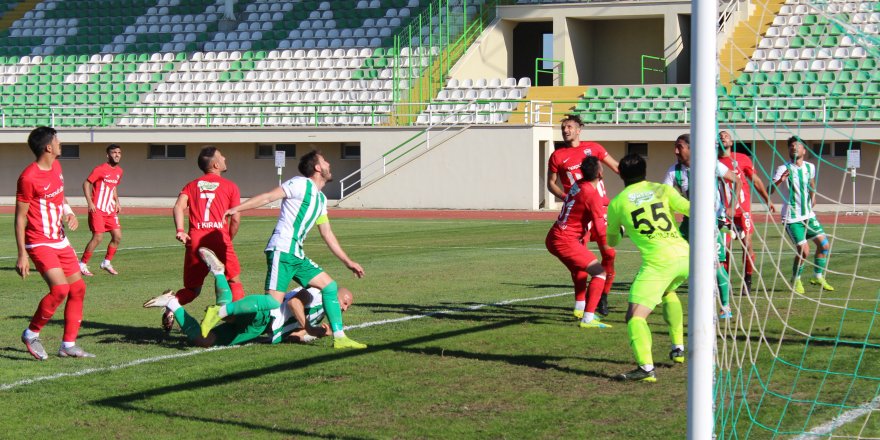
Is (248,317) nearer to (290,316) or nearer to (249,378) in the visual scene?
(290,316)

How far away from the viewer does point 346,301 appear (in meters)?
10.2

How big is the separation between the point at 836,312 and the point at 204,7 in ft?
127

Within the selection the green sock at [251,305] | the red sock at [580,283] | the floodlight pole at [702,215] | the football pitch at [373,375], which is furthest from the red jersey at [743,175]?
the floodlight pole at [702,215]

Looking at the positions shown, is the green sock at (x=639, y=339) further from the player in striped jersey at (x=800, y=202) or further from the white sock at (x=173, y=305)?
the player in striped jersey at (x=800, y=202)

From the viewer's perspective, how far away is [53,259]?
30.4 ft

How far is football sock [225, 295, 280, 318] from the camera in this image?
31.9ft

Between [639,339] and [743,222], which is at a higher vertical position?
[743,222]

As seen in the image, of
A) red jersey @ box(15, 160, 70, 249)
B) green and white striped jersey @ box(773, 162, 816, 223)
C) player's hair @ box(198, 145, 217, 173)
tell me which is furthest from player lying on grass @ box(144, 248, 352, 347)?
green and white striped jersey @ box(773, 162, 816, 223)

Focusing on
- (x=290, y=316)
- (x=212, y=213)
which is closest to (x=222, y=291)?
(x=290, y=316)

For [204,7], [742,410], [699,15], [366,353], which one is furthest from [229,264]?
[204,7]

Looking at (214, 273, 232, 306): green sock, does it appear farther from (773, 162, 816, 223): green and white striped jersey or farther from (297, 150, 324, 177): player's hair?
(773, 162, 816, 223): green and white striped jersey

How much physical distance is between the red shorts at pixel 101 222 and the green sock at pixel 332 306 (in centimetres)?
849

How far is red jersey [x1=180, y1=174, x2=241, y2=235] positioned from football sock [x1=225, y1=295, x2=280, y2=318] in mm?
1452

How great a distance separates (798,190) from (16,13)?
42.2 meters
